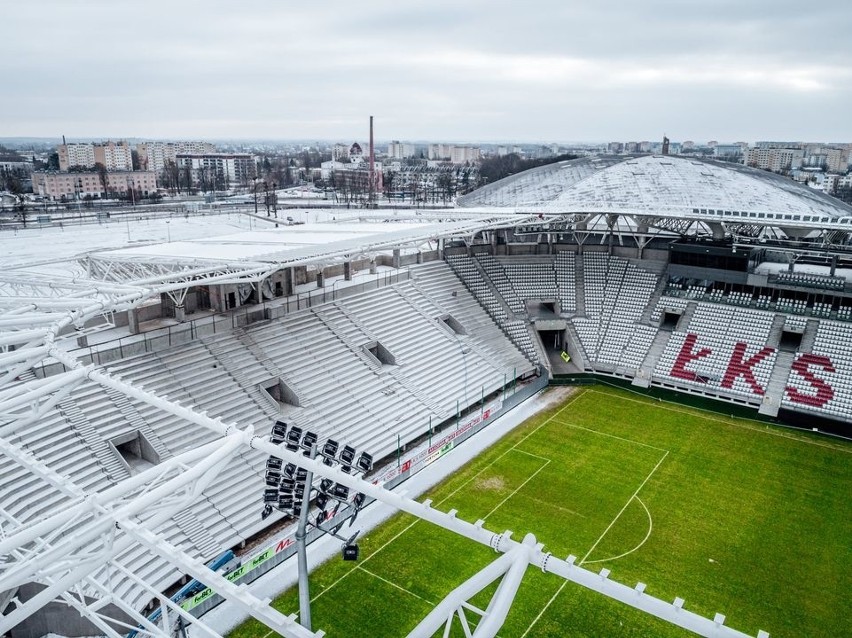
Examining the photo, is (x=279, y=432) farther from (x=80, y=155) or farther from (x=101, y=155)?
(x=80, y=155)

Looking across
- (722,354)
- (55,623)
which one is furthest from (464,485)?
(722,354)

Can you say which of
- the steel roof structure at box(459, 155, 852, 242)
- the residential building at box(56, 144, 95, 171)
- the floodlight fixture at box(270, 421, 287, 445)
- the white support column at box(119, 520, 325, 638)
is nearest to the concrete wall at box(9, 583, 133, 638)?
the floodlight fixture at box(270, 421, 287, 445)

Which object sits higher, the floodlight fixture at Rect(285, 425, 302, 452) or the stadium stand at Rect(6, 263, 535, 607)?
the floodlight fixture at Rect(285, 425, 302, 452)

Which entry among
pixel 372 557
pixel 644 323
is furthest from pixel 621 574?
pixel 644 323

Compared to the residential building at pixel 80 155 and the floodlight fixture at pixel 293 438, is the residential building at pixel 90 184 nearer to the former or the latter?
the residential building at pixel 80 155

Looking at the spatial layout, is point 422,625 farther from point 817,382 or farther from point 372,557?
point 817,382

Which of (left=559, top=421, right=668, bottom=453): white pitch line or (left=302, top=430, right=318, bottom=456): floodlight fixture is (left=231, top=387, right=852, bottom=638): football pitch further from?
(left=302, top=430, right=318, bottom=456): floodlight fixture

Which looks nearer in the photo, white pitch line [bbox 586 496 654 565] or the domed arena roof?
white pitch line [bbox 586 496 654 565]
